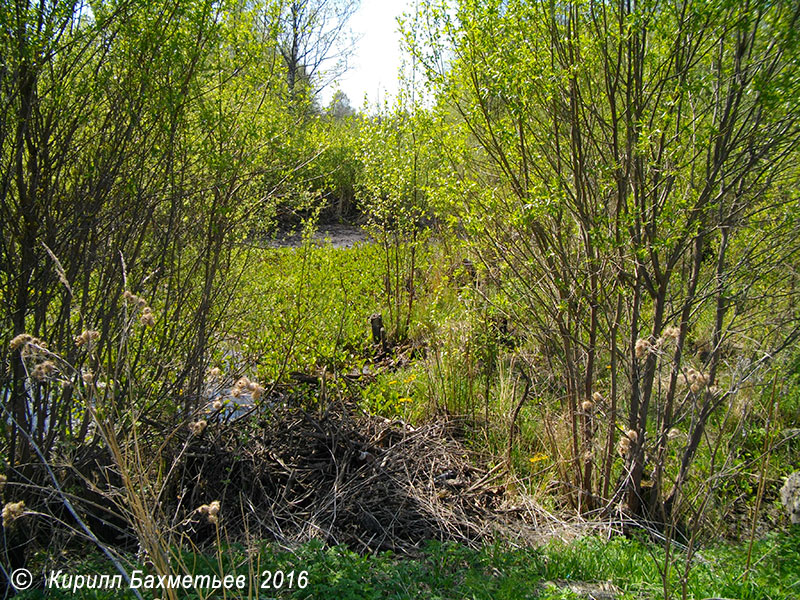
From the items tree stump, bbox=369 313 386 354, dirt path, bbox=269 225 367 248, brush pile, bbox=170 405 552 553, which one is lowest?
brush pile, bbox=170 405 552 553

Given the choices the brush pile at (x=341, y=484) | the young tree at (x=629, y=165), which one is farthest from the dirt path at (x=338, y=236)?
the young tree at (x=629, y=165)

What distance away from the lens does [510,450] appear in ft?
13.5

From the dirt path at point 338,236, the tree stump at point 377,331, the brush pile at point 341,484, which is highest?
the dirt path at point 338,236

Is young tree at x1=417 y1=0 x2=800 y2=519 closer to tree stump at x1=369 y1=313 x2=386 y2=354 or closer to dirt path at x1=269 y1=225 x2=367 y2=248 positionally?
tree stump at x1=369 y1=313 x2=386 y2=354

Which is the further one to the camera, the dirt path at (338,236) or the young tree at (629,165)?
the dirt path at (338,236)

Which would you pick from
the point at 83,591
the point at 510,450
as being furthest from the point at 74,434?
the point at 510,450

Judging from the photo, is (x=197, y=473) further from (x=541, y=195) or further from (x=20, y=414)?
(x=541, y=195)

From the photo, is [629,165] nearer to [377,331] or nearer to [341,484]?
[341,484]

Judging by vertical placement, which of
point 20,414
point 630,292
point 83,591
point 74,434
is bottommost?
point 83,591

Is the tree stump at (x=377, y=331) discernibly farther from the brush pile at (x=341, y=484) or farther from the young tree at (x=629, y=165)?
the young tree at (x=629, y=165)

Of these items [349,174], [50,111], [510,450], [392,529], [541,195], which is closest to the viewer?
[50,111]

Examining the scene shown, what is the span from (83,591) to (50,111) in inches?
87.8

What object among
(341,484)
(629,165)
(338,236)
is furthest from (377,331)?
(338,236)

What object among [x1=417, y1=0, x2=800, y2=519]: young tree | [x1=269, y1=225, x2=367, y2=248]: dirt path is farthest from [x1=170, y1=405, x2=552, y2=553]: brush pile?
[x1=269, y1=225, x2=367, y2=248]: dirt path
